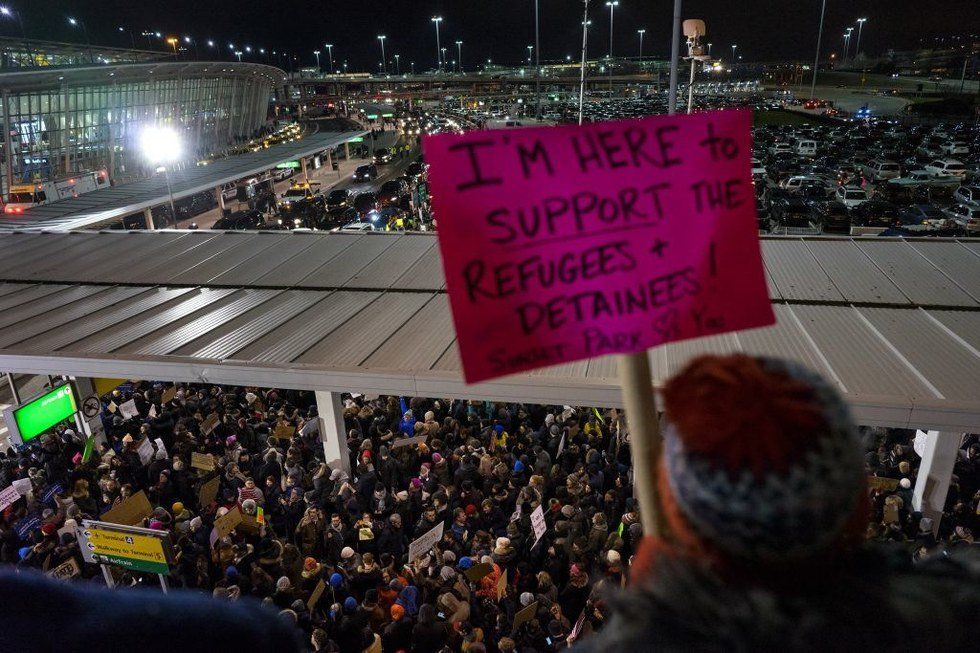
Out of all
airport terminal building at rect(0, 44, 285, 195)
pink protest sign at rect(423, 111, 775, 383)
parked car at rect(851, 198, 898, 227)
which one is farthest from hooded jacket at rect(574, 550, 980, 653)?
airport terminal building at rect(0, 44, 285, 195)

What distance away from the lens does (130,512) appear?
23.5ft

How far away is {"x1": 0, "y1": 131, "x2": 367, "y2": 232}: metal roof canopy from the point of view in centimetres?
2152

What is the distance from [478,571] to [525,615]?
2.51ft

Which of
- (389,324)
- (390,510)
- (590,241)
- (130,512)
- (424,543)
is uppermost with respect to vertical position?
(590,241)

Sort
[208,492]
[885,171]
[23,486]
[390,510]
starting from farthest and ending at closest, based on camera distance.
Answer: [885,171]
[23,486]
[208,492]
[390,510]

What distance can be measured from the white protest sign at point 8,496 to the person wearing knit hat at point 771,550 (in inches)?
391

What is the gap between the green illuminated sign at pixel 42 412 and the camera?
349 inches

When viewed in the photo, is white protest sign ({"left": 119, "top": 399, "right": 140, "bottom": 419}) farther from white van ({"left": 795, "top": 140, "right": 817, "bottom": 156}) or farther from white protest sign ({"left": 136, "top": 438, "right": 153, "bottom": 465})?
white van ({"left": 795, "top": 140, "right": 817, "bottom": 156})

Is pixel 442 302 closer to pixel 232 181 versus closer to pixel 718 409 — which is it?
pixel 718 409

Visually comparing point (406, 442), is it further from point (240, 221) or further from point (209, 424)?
point (240, 221)

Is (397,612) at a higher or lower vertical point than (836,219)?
lower

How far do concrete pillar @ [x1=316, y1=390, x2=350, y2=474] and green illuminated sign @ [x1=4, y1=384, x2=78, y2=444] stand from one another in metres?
4.42

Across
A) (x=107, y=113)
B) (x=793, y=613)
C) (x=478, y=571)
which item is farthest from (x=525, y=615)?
(x=107, y=113)

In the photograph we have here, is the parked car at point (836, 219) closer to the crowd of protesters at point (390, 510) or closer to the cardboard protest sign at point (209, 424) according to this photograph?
the crowd of protesters at point (390, 510)
